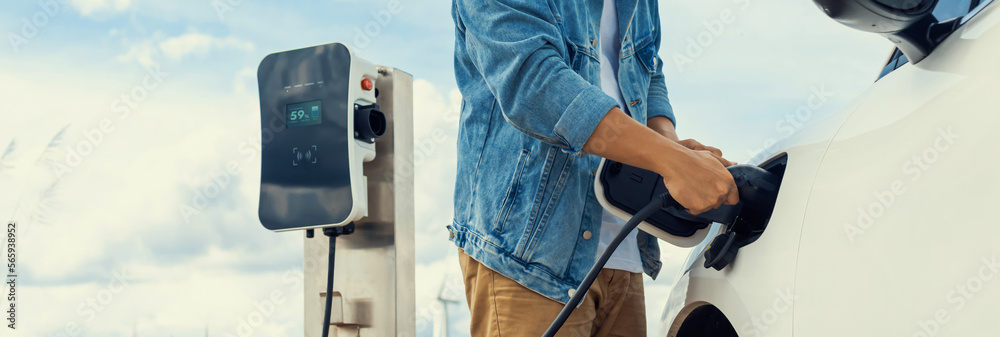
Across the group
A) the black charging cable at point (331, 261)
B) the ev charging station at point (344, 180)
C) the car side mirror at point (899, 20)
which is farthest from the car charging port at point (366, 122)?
the car side mirror at point (899, 20)

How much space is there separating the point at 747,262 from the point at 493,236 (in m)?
0.39

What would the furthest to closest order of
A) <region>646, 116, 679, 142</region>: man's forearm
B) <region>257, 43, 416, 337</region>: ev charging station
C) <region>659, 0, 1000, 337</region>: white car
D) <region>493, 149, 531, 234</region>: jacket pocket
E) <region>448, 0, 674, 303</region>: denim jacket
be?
<region>257, 43, 416, 337</region>: ev charging station < <region>646, 116, 679, 142</region>: man's forearm < <region>493, 149, 531, 234</region>: jacket pocket < <region>448, 0, 674, 303</region>: denim jacket < <region>659, 0, 1000, 337</region>: white car

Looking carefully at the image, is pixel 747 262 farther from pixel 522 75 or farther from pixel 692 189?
pixel 522 75

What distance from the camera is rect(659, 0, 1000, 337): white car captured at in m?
0.53

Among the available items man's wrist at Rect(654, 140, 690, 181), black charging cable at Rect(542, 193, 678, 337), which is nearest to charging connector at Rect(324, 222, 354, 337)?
black charging cable at Rect(542, 193, 678, 337)


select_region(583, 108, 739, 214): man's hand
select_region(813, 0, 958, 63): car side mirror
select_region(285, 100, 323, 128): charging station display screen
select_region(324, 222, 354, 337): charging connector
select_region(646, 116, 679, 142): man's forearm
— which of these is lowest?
select_region(324, 222, 354, 337): charging connector

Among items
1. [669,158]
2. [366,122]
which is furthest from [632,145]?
[366,122]

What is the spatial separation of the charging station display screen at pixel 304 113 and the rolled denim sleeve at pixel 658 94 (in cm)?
72

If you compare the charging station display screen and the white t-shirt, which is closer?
the white t-shirt

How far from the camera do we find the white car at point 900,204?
53cm

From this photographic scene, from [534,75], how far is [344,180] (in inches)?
27.2

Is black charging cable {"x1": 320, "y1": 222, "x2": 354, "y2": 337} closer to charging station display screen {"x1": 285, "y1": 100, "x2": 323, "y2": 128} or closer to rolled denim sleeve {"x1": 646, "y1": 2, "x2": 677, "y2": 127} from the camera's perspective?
charging station display screen {"x1": 285, "y1": 100, "x2": 323, "y2": 128}

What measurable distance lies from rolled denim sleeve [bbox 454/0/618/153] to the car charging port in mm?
546

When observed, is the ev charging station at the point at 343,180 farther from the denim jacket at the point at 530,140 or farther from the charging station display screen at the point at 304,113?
the denim jacket at the point at 530,140
